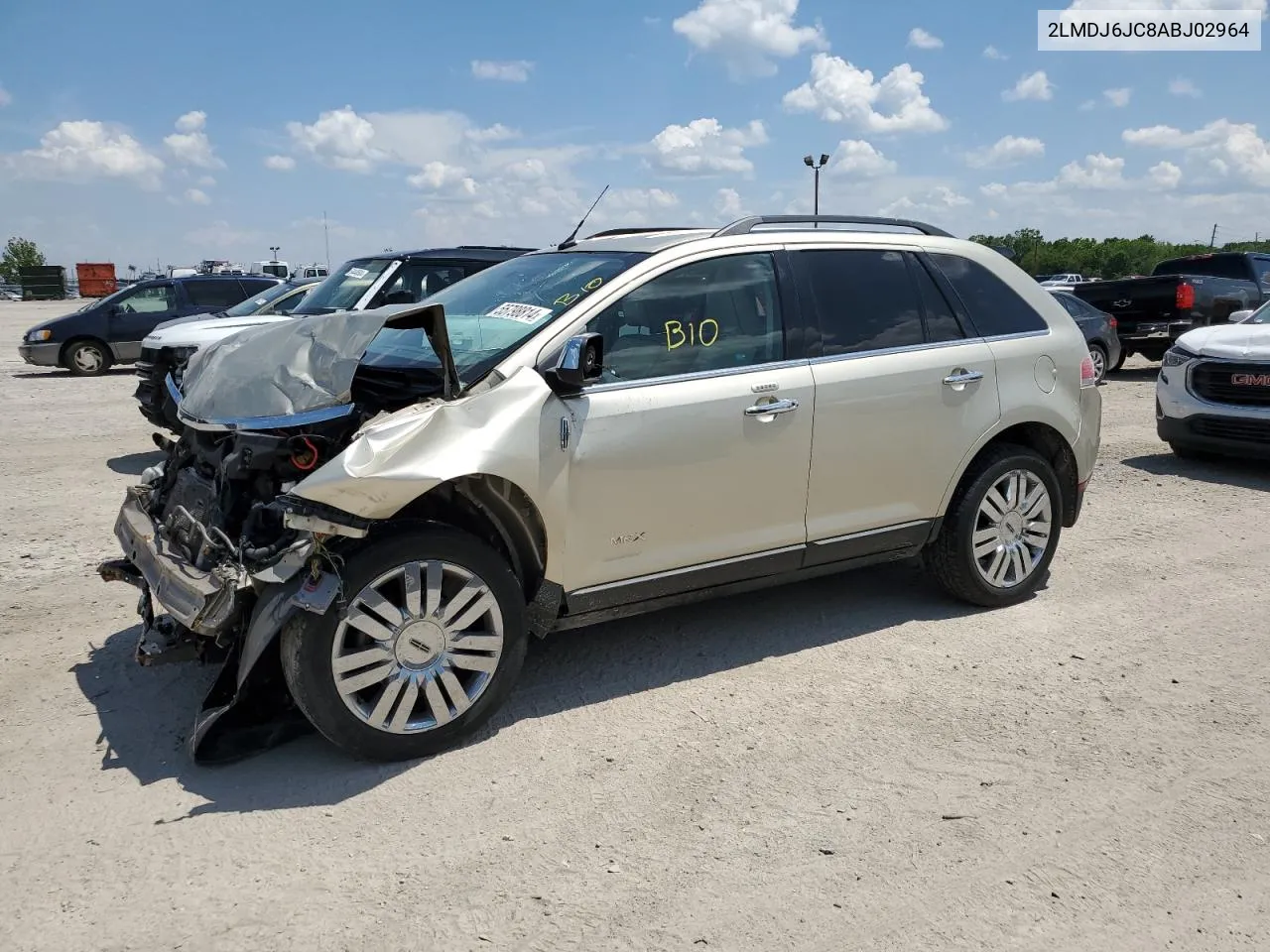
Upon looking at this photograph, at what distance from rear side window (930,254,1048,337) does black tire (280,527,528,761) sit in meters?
2.85

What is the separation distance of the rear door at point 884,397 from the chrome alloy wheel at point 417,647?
1.68 m

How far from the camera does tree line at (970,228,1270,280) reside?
81.1 meters

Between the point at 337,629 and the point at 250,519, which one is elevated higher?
the point at 250,519

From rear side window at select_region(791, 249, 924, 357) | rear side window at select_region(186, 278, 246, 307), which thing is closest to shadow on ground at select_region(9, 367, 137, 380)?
rear side window at select_region(186, 278, 246, 307)

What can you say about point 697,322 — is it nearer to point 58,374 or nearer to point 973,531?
point 973,531

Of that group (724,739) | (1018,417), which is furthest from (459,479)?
(1018,417)

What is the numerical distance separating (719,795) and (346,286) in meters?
7.89

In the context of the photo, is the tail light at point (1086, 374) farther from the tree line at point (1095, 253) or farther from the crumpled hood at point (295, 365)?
the tree line at point (1095, 253)

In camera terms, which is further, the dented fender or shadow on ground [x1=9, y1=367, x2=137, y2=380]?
shadow on ground [x1=9, y1=367, x2=137, y2=380]

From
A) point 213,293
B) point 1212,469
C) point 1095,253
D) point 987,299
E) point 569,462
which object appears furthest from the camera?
point 1095,253

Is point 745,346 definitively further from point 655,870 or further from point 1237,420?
point 1237,420

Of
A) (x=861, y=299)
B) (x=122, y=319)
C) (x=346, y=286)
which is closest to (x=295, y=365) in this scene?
(x=861, y=299)

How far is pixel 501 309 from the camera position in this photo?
4.41m

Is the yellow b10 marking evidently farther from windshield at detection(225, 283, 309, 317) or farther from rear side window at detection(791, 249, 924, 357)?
windshield at detection(225, 283, 309, 317)
